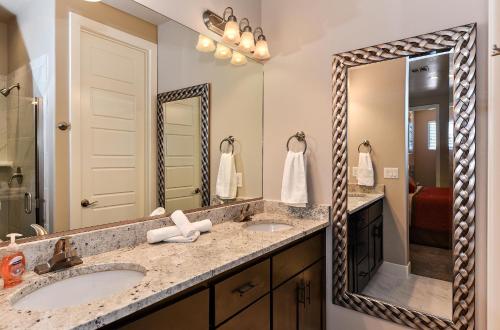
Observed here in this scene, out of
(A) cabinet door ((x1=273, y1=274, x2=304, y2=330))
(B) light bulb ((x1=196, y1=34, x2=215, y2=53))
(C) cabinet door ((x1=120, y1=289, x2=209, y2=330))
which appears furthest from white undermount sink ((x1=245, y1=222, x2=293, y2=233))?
(B) light bulb ((x1=196, y1=34, x2=215, y2=53))

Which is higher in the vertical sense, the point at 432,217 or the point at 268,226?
the point at 432,217

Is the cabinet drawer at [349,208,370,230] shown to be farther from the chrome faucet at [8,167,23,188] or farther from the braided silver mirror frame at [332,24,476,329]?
the chrome faucet at [8,167,23,188]

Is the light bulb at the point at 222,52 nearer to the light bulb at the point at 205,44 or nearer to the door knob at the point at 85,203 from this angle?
the light bulb at the point at 205,44

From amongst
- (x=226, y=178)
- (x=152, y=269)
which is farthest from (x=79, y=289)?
(x=226, y=178)

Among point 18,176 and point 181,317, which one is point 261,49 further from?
point 181,317

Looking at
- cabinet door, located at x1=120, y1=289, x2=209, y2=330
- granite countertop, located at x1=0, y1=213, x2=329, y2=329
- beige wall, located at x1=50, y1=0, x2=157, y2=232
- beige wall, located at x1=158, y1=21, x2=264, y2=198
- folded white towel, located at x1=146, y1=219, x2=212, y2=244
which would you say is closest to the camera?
granite countertop, located at x1=0, y1=213, x2=329, y2=329

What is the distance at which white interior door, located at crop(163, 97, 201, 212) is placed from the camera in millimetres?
1524

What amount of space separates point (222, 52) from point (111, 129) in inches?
36.9

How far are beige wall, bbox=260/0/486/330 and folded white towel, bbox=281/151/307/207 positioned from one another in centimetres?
9

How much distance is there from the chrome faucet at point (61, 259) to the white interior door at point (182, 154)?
51cm

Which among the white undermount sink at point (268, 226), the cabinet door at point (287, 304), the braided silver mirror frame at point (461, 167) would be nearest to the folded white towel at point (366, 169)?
the braided silver mirror frame at point (461, 167)

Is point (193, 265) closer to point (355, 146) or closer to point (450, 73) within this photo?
point (355, 146)

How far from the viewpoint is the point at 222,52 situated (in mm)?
1875

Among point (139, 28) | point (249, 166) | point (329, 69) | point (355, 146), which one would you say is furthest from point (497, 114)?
point (139, 28)
